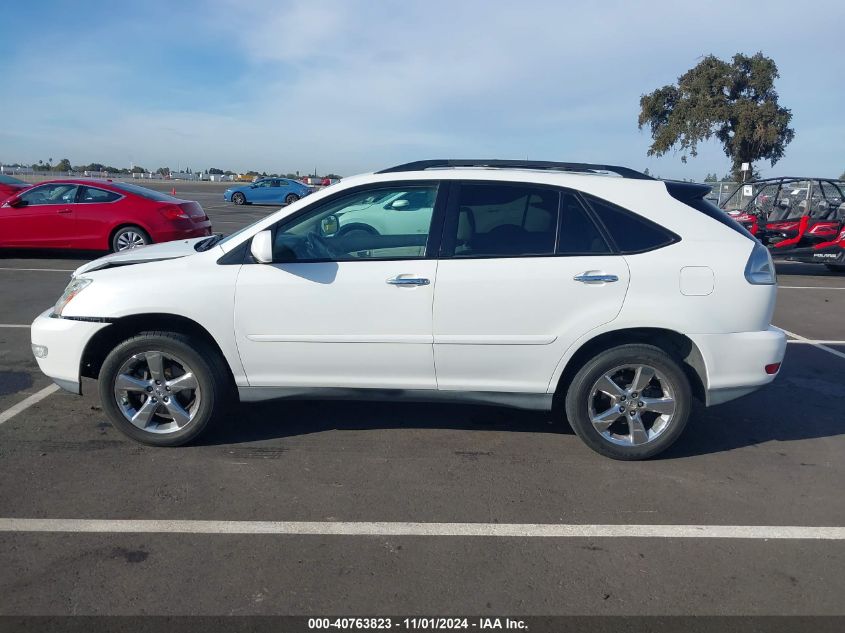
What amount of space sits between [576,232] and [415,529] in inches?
79.0

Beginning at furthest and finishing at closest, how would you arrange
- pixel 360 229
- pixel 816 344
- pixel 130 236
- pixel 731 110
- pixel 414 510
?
1. pixel 731 110
2. pixel 130 236
3. pixel 816 344
4. pixel 360 229
5. pixel 414 510

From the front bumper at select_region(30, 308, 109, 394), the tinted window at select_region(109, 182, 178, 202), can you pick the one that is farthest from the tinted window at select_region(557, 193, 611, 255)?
the tinted window at select_region(109, 182, 178, 202)

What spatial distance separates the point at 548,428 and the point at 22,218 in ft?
35.9

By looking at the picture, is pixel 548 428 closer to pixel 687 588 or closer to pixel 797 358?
pixel 687 588

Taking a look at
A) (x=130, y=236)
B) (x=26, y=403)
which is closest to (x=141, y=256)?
(x=26, y=403)

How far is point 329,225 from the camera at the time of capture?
4484mm

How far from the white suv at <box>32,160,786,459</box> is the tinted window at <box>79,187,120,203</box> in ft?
27.7

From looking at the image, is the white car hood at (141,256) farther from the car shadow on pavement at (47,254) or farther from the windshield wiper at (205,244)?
the car shadow on pavement at (47,254)

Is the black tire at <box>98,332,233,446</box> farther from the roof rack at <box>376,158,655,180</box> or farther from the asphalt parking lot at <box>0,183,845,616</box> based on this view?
the roof rack at <box>376,158,655,180</box>

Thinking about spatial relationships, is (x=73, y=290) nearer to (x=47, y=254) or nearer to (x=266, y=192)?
(x=47, y=254)

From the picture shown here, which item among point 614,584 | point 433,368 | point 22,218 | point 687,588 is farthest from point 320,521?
point 22,218

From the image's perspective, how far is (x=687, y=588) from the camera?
3.06 meters

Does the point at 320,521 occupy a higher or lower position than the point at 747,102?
lower

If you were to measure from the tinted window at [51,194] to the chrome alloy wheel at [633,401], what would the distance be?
431 inches
